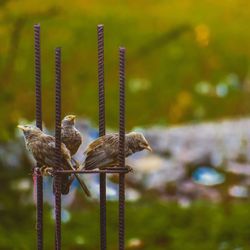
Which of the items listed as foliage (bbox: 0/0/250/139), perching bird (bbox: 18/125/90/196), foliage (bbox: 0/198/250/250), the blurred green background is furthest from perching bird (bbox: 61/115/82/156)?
foliage (bbox: 0/0/250/139)

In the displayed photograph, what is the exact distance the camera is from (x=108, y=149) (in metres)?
4.12

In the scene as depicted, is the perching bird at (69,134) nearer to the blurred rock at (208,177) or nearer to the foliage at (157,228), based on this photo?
the foliage at (157,228)

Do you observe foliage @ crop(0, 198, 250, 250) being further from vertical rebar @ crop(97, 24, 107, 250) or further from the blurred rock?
vertical rebar @ crop(97, 24, 107, 250)

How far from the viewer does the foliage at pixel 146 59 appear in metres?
10.3

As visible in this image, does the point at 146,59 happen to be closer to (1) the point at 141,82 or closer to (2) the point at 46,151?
(1) the point at 141,82

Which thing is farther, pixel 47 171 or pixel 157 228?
pixel 157 228

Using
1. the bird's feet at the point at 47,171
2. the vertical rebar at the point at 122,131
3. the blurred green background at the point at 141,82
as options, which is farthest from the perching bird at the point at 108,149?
the blurred green background at the point at 141,82

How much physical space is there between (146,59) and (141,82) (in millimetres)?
817

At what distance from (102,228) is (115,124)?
5.64 metres

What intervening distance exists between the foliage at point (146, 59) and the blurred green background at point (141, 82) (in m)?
0.01

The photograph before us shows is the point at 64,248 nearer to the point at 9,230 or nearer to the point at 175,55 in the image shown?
the point at 9,230

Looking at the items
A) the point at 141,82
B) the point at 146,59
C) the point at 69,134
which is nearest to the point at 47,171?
the point at 69,134

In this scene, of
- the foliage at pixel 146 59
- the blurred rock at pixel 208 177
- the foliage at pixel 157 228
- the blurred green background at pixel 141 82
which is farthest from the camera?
the foliage at pixel 146 59

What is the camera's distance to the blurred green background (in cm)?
674
